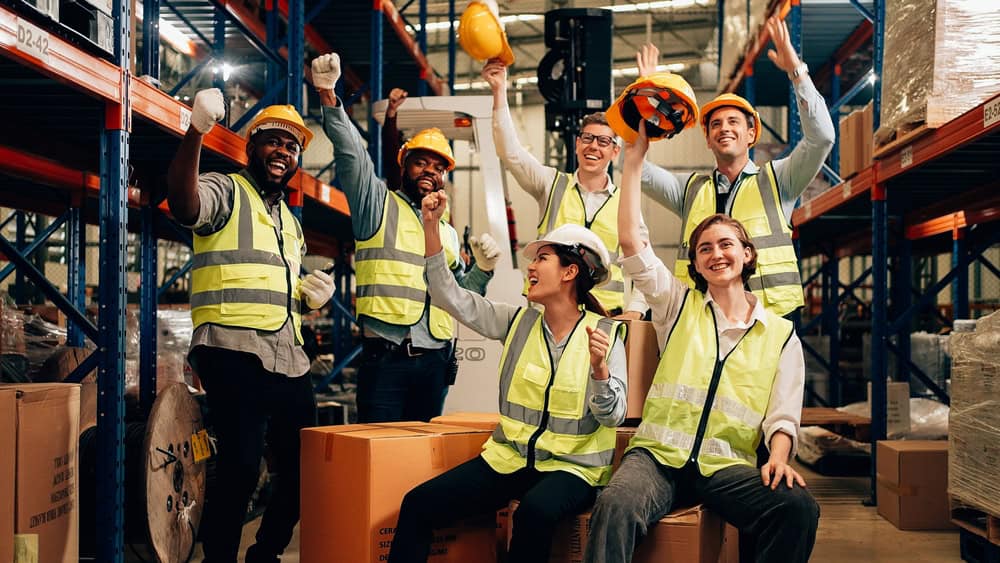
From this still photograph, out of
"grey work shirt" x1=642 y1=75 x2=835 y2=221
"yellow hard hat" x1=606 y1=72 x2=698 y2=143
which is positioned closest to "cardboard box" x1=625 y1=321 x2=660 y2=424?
"grey work shirt" x1=642 y1=75 x2=835 y2=221

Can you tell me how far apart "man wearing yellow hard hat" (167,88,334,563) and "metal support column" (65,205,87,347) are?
3127mm

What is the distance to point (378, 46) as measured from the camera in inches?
330

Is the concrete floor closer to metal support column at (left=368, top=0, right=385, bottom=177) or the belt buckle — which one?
the belt buckle

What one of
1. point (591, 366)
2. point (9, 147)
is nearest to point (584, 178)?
point (591, 366)

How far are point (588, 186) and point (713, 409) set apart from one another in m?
1.57

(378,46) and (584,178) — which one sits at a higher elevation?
(378,46)

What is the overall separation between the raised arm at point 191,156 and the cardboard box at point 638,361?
6.20 ft

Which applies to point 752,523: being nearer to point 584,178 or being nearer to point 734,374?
point 734,374

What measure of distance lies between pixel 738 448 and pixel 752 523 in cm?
34

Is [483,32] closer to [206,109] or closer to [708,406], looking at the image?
[206,109]

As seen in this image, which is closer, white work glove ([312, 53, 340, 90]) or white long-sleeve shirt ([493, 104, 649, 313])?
white work glove ([312, 53, 340, 90])

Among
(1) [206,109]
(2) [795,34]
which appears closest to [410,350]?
(1) [206,109]

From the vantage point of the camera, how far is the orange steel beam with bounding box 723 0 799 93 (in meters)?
8.27

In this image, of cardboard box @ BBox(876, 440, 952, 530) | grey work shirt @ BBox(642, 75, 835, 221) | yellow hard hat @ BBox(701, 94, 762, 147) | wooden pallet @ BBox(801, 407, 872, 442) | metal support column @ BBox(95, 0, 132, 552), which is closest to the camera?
metal support column @ BBox(95, 0, 132, 552)
